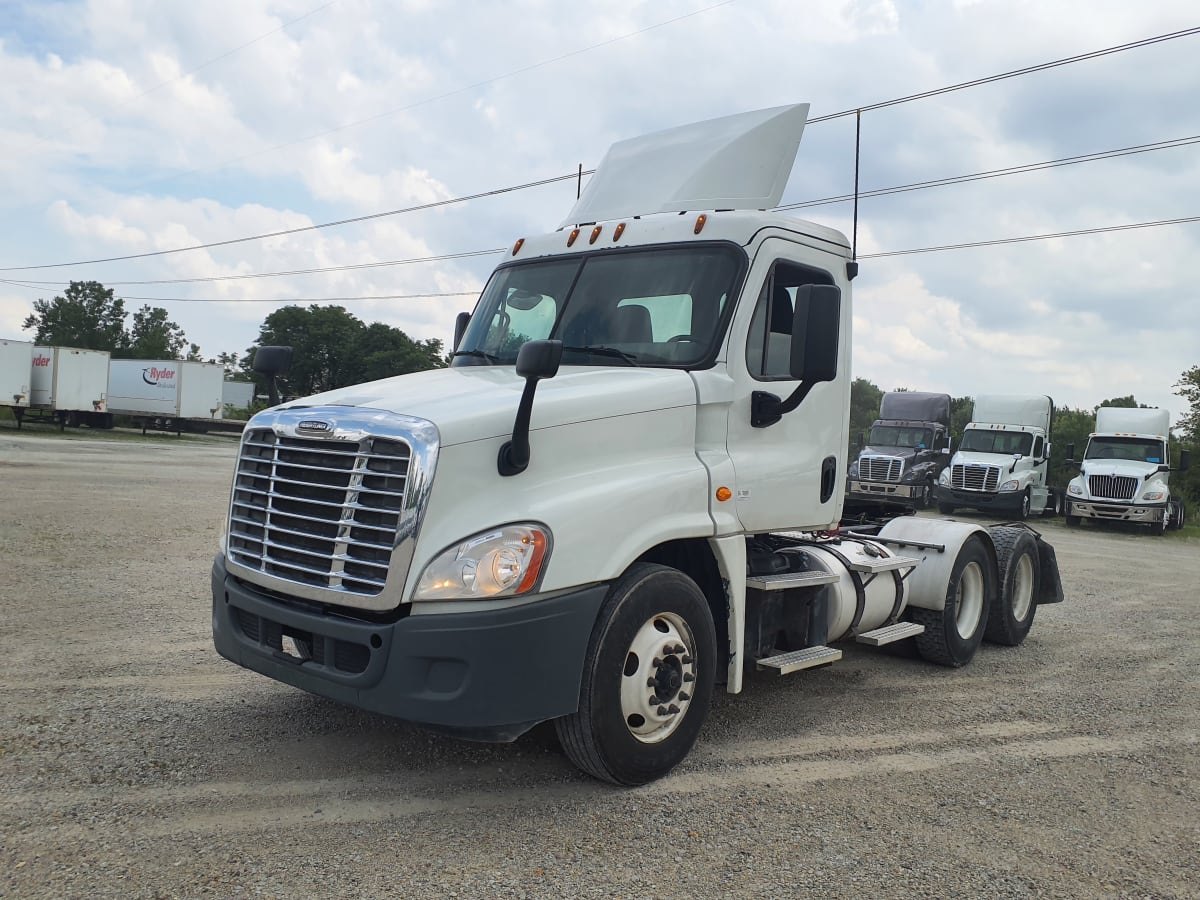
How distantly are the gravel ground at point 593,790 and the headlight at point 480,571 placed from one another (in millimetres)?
1027

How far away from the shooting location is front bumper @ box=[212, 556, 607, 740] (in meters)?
3.82

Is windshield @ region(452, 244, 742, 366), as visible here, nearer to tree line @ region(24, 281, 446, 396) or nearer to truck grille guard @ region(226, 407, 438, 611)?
truck grille guard @ region(226, 407, 438, 611)

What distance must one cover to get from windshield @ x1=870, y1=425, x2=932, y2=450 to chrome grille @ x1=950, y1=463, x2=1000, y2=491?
5.72 ft

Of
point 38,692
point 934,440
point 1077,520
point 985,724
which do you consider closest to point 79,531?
point 38,692

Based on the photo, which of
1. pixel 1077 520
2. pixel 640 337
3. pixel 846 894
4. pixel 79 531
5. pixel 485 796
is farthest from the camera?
pixel 1077 520

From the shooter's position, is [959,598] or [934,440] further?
[934,440]

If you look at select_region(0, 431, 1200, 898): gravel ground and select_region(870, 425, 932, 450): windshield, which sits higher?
select_region(870, 425, 932, 450): windshield

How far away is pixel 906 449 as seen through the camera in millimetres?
27234

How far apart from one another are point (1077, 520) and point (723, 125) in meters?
24.3

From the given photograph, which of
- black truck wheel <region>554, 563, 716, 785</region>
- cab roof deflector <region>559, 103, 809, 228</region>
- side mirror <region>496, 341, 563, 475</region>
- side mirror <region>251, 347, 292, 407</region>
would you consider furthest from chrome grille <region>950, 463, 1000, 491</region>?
side mirror <region>496, 341, 563, 475</region>

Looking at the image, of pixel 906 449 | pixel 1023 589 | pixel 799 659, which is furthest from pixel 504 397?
pixel 906 449

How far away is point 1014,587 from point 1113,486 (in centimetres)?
1869

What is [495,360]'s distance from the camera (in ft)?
17.7

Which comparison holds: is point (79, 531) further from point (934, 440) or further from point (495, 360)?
point (934, 440)
